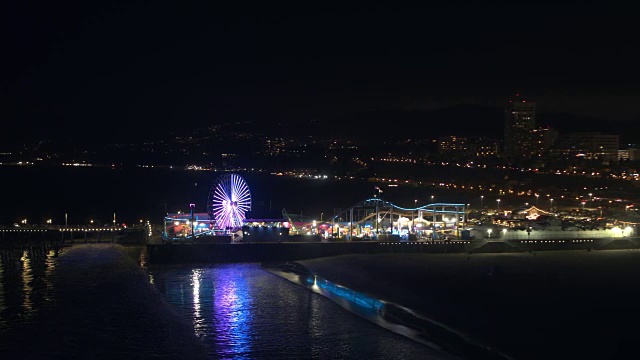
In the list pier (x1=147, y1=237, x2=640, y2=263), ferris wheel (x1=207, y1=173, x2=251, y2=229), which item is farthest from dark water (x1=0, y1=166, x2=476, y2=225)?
pier (x1=147, y1=237, x2=640, y2=263)

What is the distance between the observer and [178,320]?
54.4ft

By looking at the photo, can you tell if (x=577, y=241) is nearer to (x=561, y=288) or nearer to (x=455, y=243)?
(x=455, y=243)

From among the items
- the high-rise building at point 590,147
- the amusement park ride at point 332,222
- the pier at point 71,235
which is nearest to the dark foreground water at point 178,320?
the amusement park ride at point 332,222

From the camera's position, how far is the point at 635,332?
13961 mm

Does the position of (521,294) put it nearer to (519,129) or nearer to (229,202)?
(229,202)

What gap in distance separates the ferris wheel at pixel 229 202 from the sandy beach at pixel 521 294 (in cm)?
1262

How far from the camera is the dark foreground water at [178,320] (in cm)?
1353

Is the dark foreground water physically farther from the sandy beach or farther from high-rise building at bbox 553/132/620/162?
high-rise building at bbox 553/132/620/162

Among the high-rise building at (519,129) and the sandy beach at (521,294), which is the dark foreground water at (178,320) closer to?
the sandy beach at (521,294)

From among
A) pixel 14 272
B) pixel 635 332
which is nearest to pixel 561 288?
pixel 635 332

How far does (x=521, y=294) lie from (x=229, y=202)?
25.9 m

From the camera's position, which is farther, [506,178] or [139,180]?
[139,180]

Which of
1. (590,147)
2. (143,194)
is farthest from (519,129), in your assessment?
(143,194)

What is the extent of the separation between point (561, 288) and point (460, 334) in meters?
6.35
